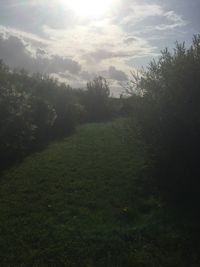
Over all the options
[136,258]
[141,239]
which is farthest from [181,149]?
[136,258]

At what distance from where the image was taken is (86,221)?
10.1 meters

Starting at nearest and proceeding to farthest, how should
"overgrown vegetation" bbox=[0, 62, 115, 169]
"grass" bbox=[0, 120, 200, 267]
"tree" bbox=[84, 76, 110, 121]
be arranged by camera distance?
"grass" bbox=[0, 120, 200, 267] → "overgrown vegetation" bbox=[0, 62, 115, 169] → "tree" bbox=[84, 76, 110, 121]

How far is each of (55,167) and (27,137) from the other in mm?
5103

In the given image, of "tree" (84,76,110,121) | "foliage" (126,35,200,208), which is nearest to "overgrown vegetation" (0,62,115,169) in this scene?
"tree" (84,76,110,121)

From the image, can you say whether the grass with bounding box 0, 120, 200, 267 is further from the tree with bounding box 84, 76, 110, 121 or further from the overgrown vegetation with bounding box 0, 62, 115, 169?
the tree with bounding box 84, 76, 110, 121

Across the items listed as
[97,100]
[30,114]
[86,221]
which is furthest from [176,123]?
[97,100]

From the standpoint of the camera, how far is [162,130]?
1331cm

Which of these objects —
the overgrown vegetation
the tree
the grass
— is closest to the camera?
the grass

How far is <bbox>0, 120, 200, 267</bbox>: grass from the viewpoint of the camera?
796 centimetres

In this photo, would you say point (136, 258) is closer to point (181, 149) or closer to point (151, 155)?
point (181, 149)

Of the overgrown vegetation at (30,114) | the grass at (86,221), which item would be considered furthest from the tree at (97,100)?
the grass at (86,221)

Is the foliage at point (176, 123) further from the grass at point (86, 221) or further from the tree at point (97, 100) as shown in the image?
the tree at point (97, 100)

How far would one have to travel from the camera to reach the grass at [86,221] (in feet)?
26.1

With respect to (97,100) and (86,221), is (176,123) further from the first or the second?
(97,100)
